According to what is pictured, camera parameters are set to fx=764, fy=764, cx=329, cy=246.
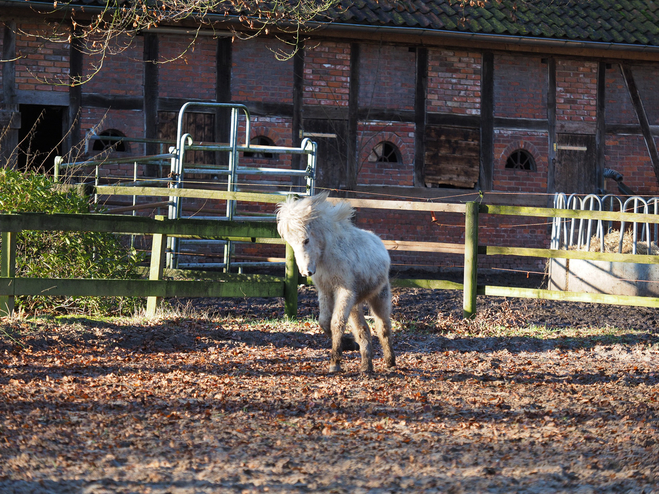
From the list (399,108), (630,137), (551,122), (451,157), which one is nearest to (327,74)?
(399,108)

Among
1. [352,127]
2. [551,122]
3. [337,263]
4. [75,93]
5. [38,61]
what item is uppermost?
[38,61]

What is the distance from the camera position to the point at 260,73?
1370 centimetres

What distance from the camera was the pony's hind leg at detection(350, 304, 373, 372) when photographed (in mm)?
5938

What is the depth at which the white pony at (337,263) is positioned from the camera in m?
5.67

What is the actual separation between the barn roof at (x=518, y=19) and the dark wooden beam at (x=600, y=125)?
89 cm

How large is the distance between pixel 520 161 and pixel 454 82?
6.82 feet

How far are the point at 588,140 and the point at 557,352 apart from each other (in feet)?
29.5

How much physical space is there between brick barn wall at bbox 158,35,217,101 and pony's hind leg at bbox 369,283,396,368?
27.0 ft

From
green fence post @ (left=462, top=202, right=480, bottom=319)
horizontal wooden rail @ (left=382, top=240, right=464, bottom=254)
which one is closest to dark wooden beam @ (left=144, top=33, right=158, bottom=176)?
horizontal wooden rail @ (left=382, top=240, right=464, bottom=254)

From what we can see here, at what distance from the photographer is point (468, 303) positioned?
28.3ft

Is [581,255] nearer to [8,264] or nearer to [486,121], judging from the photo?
[8,264]

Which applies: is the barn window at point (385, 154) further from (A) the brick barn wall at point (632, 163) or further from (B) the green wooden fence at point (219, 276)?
(B) the green wooden fence at point (219, 276)

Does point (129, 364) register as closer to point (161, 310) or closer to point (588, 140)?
point (161, 310)

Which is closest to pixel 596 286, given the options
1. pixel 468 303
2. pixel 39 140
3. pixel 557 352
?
pixel 468 303
